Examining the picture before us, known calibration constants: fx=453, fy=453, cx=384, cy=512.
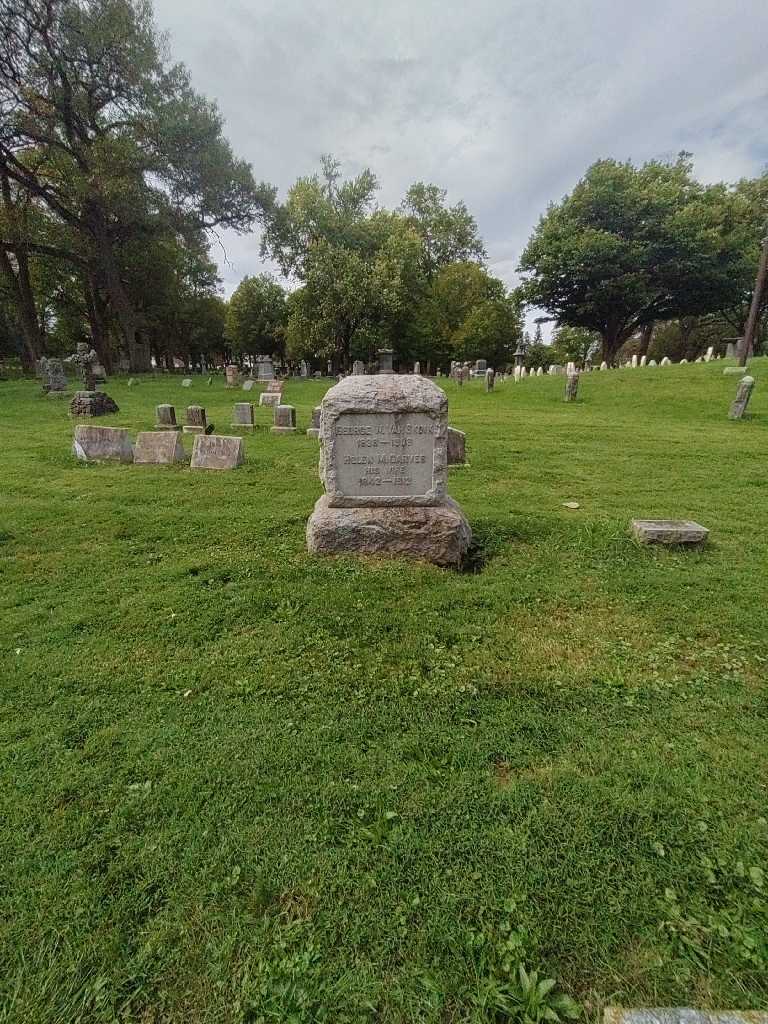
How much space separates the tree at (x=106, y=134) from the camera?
60.0ft

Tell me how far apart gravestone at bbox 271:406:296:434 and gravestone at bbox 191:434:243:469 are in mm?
3389

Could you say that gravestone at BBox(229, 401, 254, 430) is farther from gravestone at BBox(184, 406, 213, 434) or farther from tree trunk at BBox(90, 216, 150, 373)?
tree trunk at BBox(90, 216, 150, 373)

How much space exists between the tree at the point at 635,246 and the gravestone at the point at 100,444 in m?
28.5

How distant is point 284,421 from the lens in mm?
10594

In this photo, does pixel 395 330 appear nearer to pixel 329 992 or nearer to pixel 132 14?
pixel 132 14

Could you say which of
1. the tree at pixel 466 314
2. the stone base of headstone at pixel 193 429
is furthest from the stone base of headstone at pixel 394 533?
the tree at pixel 466 314

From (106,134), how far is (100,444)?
2173cm

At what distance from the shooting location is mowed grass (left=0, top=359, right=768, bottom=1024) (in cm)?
143

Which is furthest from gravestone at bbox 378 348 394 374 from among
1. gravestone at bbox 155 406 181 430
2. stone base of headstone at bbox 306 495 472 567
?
stone base of headstone at bbox 306 495 472 567

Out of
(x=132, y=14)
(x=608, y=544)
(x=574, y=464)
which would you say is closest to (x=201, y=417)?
(x=574, y=464)

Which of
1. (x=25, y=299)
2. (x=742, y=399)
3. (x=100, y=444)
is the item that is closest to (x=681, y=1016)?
(x=100, y=444)

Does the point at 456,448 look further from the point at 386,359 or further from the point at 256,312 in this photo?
the point at 256,312

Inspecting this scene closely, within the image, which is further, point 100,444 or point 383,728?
point 100,444

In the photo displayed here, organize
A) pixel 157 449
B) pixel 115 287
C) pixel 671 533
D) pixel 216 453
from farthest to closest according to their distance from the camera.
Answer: pixel 115 287 → pixel 157 449 → pixel 216 453 → pixel 671 533
